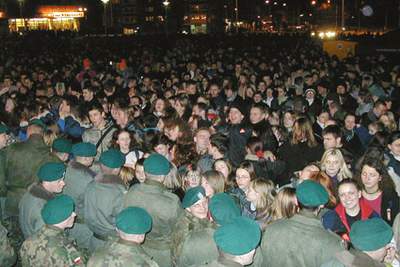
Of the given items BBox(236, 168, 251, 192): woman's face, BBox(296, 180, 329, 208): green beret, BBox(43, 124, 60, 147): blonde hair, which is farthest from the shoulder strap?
BBox(296, 180, 329, 208): green beret

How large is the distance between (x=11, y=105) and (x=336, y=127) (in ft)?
22.4

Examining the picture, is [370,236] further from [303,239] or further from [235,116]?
[235,116]

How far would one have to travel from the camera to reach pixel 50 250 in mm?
4664

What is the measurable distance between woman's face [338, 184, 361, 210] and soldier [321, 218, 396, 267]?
64.1 inches

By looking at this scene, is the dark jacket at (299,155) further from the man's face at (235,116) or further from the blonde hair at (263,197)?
the blonde hair at (263,197)

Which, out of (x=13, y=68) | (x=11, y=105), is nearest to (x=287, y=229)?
(x=11, y=105)

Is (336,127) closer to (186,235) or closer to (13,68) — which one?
(186,235)

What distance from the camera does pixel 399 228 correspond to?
5285mm

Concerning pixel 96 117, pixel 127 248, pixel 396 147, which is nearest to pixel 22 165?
pixel 96 117

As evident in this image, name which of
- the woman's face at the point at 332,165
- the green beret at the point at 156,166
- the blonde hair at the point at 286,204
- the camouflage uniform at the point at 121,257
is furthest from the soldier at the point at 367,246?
the woman's face at the point at 332,165

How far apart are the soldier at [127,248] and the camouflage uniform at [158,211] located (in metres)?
1.04

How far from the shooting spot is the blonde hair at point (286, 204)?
5.24 m

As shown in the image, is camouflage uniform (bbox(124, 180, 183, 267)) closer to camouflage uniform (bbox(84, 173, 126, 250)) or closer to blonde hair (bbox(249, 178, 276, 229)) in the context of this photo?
camouflage uniform (bbox(84, 173, 126, 250))

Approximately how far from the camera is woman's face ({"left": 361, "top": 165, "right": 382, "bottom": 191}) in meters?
6.18
